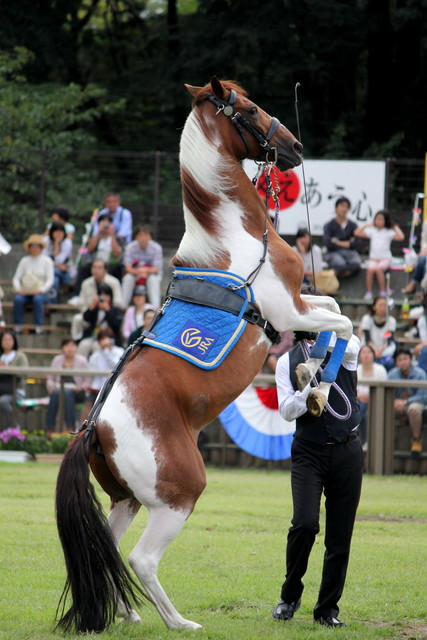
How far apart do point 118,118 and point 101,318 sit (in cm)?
1187

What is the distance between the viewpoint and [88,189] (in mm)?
21031

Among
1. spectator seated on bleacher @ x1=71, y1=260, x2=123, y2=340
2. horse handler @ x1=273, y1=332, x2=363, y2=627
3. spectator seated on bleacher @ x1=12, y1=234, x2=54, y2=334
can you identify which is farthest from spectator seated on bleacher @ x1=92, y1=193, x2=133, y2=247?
horse handler @ x1=273, y1=332, x2=363, y2=627

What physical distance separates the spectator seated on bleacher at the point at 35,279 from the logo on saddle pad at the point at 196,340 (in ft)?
36.4

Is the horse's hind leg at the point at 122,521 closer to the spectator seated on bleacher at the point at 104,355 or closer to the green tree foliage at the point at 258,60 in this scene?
the spectator seated on bleacher at the point at 104,355

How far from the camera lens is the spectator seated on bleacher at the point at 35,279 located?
16.1 metres

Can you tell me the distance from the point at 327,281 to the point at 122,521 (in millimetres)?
10510

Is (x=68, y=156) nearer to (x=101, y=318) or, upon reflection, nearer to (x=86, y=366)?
(x=101, y=318)

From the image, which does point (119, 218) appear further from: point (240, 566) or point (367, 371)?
point (240, 566)

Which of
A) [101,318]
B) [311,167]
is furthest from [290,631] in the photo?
[311,167]

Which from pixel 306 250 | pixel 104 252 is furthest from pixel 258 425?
pixel 104 252

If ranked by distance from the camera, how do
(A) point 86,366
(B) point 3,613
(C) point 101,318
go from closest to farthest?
1. (B) point 3,613
2. (A) point 86,366
3. (C) point 101,318

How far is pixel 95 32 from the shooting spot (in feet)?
84.3

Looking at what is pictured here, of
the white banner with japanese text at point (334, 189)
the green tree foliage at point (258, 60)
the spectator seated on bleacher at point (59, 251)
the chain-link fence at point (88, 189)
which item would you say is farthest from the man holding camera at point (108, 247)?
the green tree foliage at point (258, 60)

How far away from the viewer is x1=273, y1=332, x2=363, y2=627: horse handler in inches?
220
